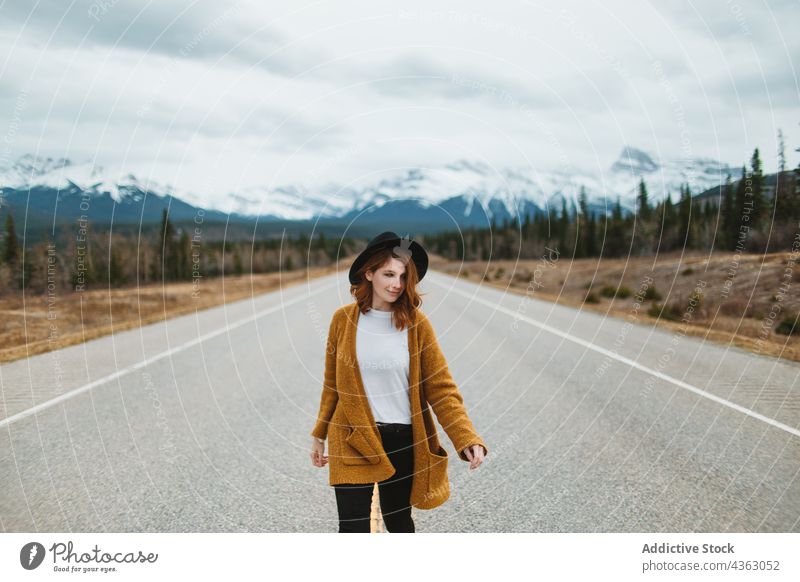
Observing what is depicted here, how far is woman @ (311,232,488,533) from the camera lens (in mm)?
2803

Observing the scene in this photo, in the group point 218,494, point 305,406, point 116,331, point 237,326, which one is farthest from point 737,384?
point 116,331

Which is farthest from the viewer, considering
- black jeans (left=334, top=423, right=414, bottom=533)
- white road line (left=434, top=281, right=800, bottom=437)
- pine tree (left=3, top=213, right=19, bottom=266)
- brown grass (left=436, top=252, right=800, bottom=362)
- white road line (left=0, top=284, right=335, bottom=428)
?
pine tree (left=3, top=213, right=19, bottom=266)

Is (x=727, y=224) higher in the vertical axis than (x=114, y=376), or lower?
higher

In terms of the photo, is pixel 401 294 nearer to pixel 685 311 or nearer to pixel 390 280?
pixel 390 280

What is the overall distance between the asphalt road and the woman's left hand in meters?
1.13

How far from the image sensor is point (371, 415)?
2.85 metres

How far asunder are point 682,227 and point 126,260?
63.0 m

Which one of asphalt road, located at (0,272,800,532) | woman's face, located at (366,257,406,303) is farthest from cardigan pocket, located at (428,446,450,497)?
asphalt road, located at (0,272,800,532)

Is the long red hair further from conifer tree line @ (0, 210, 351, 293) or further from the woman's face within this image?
conifer tree line @ (0, 210, 351, 293)

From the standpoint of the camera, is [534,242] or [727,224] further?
[534,242]

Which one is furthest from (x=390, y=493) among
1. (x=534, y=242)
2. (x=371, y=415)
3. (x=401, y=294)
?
(x=534, y=242)

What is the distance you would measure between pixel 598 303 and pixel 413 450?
73.1 ft
